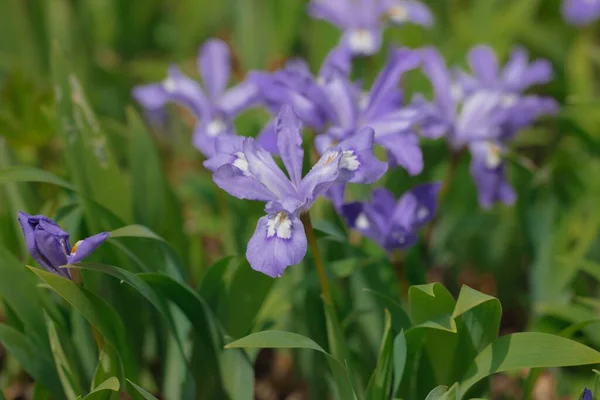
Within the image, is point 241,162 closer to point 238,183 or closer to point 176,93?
point 238,183

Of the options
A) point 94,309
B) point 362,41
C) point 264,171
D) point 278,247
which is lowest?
point 94,309

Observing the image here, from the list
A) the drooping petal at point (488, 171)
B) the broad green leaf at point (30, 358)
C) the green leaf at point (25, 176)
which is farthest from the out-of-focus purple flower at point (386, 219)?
the broad green leaf at point (30, 358)

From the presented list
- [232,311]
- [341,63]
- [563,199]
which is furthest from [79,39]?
[563,199]

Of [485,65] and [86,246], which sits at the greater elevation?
[485,65]

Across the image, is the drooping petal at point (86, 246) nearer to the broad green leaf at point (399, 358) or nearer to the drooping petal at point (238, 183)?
the drooping petal at point (238, 183)

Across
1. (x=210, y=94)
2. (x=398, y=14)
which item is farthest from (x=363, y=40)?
(x=210, y=94)

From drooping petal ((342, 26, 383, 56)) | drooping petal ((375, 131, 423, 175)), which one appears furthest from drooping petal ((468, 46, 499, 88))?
drooping petal ((375, 131, 423, 175))
